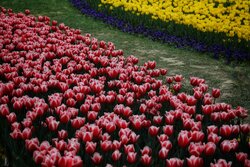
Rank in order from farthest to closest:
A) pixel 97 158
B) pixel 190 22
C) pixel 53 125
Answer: pixel 190 22 < pixel 53 125 < pixel 97 158

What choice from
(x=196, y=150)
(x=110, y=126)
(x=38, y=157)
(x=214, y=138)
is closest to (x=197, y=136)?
(x=214, y=138)

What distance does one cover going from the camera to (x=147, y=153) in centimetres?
256

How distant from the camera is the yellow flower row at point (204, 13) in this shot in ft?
27.7

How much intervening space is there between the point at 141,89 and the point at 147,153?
1.46 meters

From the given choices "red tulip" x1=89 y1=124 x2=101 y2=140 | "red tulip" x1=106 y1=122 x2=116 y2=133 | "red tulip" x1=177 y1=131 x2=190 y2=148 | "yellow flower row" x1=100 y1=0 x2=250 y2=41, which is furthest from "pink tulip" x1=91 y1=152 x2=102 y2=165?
"yellow flower row" x1=100 y1=0 x2=250 y2=41

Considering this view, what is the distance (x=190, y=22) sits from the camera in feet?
29.4

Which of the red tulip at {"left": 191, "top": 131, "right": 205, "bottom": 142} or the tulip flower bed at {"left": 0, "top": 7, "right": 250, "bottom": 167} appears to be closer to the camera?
the tulip flower bed at {"left": 0, "top": 7, "right": 250, "bottom": 167}

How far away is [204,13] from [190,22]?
94 centimetres

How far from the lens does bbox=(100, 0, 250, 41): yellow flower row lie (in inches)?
333

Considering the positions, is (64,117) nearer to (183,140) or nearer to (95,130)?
(95,130)

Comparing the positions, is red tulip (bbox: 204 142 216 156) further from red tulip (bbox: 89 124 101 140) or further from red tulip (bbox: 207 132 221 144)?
red tulip (bbox: 89 124 101 140)

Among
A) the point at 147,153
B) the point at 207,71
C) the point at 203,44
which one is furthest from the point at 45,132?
the point at 203,44

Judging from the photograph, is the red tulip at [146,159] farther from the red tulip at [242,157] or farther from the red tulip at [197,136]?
the red tulip at [242,157]

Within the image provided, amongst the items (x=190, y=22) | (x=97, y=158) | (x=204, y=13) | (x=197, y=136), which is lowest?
(x=97, y=158)
